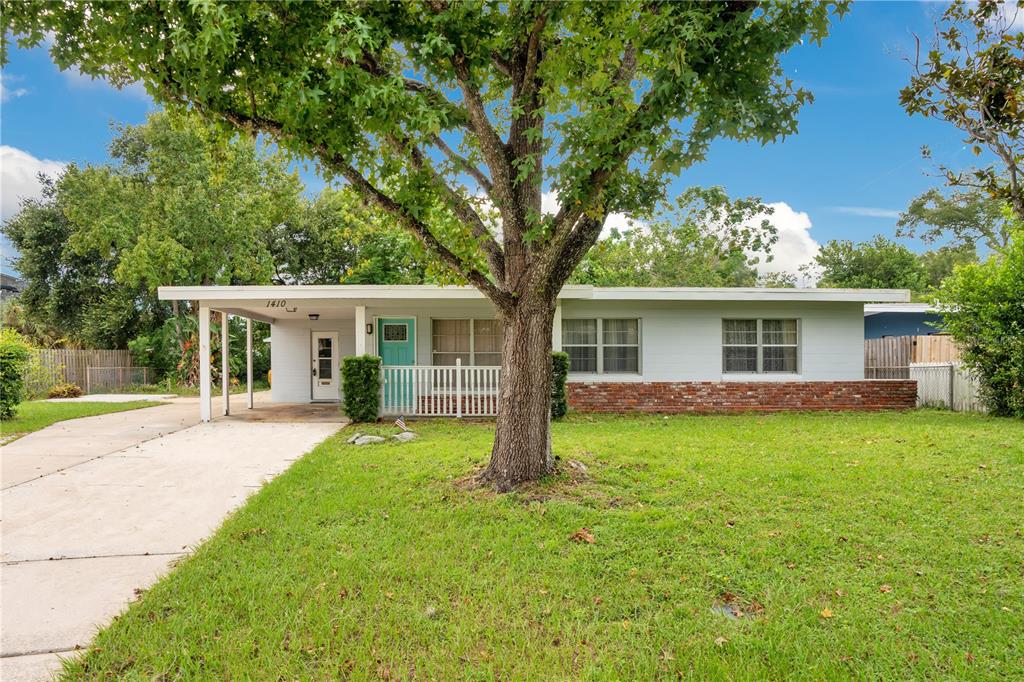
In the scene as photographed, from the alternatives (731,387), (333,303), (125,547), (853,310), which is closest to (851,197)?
(853,310)

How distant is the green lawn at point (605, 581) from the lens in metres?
2.62

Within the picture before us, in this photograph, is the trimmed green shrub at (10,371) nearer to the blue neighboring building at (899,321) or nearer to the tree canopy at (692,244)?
the blue neighboring building at (899,321)

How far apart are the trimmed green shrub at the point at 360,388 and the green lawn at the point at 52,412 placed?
5317mm

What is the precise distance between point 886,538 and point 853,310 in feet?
33.6

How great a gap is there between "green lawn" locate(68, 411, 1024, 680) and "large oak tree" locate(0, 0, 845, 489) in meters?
1.33

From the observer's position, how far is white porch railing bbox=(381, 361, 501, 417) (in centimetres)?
1109

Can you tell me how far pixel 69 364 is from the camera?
1894cm

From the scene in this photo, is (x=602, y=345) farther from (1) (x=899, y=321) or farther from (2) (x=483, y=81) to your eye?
(1) (x=899, y=321)

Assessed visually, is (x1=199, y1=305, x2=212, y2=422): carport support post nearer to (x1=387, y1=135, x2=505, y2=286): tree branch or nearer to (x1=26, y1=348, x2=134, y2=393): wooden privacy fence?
(x1=387, y1=135, x2=505, y2=286): tree branch

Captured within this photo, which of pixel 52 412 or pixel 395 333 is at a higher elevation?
pixel 395 333

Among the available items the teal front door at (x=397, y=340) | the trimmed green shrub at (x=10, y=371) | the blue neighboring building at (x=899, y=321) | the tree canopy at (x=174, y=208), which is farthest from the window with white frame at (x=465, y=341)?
the tree canopy at (x=174, y=208)

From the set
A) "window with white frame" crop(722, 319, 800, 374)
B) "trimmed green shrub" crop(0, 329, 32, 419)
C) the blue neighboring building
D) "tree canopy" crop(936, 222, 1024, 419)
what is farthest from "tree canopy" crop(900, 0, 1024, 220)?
"trimmed green shrub" crop(0, 329, 32, 419)

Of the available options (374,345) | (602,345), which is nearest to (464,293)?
(374,345)

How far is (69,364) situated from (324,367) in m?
10.3
